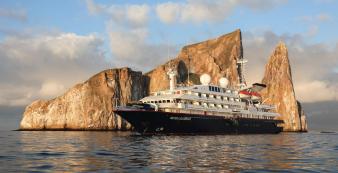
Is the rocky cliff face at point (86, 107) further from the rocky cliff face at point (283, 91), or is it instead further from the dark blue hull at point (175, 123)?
the dark blue hull at point (175, 123)

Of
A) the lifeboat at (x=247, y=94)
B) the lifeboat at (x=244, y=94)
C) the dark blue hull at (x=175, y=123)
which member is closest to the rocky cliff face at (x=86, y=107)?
the lifeboat at (x=247, y=94)

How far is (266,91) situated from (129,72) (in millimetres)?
70289

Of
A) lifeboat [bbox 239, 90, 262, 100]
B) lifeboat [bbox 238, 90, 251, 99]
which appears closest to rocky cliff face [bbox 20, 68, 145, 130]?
lifeboat [bbox 239, 90, 262, 100]

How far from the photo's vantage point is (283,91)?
17212 cm

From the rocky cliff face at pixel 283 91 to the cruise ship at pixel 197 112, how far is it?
7894 cm

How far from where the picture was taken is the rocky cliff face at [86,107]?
135 m

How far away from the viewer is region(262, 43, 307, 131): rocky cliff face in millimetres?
165500

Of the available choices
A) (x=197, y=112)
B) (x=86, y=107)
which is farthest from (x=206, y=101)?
(x=86, y=107)

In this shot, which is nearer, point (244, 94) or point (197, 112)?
point (197, 112)

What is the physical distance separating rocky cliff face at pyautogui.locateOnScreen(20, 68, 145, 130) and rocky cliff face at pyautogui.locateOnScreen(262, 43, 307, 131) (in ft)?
207

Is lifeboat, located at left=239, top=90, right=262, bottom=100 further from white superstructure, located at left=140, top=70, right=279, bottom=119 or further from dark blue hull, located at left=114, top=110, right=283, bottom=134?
dark blue hull, located at left=114, top=110, right=283, bottom=134

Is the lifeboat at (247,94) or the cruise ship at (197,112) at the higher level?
the lifeboat at (247,94)

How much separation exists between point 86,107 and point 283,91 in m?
89.4

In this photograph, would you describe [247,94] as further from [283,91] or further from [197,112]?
[283,91]
